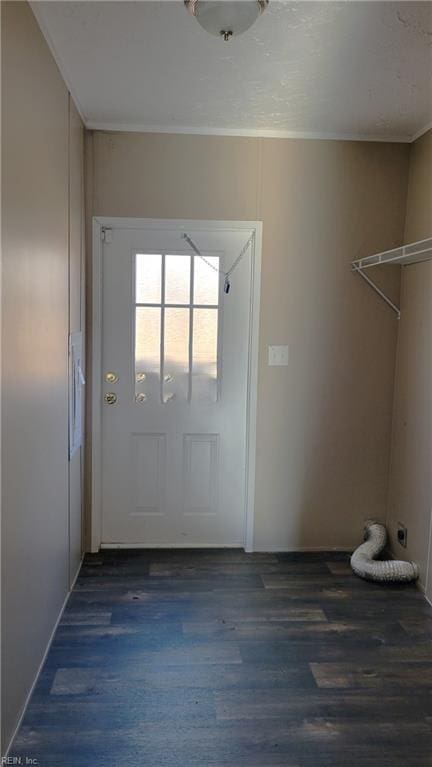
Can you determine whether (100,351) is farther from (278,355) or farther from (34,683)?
(34,683)

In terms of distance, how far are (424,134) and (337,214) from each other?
60 centimetres

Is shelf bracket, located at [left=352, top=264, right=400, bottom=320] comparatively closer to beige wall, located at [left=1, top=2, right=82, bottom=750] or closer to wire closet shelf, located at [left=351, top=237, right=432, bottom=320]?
wire closet shelf, located at [left=351, top=237, right=432, bottom=320]

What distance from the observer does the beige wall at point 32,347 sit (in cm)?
170

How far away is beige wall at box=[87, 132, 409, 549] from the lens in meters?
3.13

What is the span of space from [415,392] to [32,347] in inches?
80.7

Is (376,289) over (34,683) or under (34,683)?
over

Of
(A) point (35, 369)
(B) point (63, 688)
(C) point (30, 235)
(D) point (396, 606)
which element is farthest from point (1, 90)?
(D) point (396, 606)

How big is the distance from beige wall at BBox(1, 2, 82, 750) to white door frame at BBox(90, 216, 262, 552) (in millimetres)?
516

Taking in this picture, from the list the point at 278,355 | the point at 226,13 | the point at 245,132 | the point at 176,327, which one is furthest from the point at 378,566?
the point at 226,13

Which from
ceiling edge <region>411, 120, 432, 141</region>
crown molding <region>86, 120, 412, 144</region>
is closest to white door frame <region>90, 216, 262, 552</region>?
crown molding <region>86, 120, 412, 144</region>

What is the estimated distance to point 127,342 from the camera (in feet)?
10.7

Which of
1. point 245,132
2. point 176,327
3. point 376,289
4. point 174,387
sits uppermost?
point 245,132

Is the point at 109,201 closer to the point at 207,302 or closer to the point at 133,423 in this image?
the point at 207,302

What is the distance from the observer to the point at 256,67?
2.32m
